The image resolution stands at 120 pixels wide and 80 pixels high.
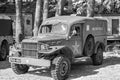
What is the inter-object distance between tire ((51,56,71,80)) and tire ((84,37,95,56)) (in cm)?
196

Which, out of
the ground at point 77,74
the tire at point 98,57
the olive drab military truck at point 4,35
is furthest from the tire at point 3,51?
the tire at point 98,57

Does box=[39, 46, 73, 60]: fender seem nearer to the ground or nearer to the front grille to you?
the front grille

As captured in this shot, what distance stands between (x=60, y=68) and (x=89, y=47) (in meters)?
3.00

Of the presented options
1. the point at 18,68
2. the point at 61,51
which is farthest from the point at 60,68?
the point at 18,68

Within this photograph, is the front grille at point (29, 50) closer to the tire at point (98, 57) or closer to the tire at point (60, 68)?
the tire at point (60, 68)

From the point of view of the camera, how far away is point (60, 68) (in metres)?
9.64

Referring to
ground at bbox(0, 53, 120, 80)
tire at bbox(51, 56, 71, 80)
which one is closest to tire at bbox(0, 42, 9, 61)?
ground at bbox(0, 53, 120, 80)

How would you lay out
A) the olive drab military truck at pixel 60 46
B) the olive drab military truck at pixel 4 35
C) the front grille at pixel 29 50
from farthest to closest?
the olive drab military truck at pixel 4 35
the front grille at pixel 29 50
the olive drab military truck at pixel 60 46

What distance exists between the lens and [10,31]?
52.3 feet

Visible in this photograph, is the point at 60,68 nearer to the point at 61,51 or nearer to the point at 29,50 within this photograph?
the point at 61,51

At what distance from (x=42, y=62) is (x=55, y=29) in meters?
2.15

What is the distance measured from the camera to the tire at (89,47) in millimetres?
11863

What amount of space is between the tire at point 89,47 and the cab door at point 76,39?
412 millimetres

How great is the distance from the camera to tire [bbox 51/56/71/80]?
9516 mm
